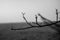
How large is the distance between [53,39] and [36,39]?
441 cm

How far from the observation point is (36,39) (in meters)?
23.2

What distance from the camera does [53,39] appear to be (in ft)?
71.9
